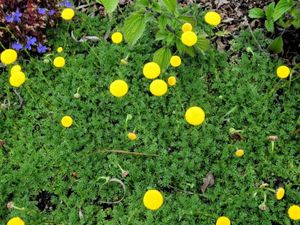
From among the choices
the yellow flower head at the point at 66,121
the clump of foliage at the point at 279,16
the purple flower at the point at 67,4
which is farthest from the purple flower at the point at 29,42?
the clump of foliage at the point at 279,16

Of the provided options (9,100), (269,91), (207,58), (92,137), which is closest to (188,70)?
(207,58)

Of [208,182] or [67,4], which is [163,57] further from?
[67,4]

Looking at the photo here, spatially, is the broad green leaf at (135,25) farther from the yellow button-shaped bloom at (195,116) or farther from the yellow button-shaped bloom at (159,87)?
the yellow button-shaped bloom at (195,116)

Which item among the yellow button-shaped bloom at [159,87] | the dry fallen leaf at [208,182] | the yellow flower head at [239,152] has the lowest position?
the dry fallen leaf at [208,182]

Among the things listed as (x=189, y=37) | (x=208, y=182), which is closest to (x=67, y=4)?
(x=189, y=37)

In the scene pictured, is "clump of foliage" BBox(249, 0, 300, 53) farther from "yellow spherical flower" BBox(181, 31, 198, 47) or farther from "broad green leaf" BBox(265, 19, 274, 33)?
"yellow spherical flower" BBox(181, 31, 198, 47)
